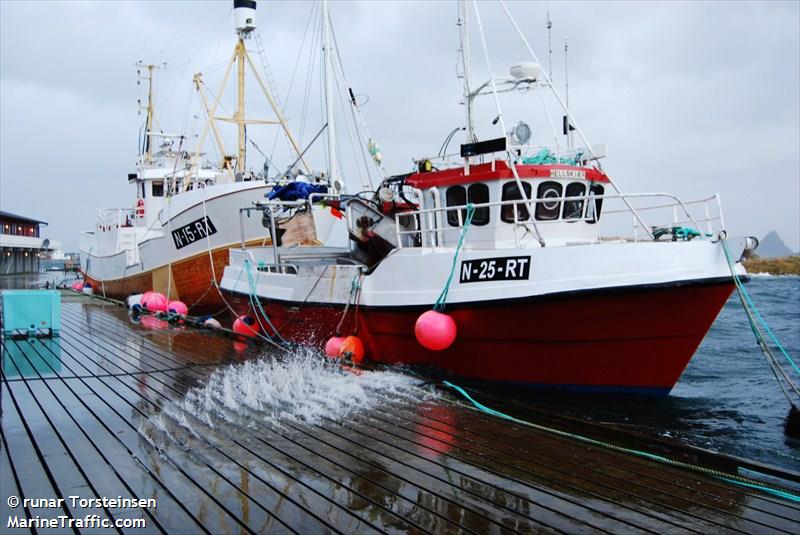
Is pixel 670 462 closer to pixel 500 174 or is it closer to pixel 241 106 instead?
pixel 500 174

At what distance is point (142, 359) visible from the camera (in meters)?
8.65

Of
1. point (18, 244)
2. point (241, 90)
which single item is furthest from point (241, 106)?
point (18, 244)

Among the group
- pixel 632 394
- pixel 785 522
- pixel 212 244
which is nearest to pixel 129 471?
pixel 785 522

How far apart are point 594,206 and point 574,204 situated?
290 mm

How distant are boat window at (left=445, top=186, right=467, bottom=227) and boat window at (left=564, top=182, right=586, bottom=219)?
140 cm

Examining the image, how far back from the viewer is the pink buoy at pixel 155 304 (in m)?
14.9

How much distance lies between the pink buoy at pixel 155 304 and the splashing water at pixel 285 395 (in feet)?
24.8

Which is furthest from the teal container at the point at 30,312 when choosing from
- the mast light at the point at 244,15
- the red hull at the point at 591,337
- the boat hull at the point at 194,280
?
the mast light at the point at 244,15

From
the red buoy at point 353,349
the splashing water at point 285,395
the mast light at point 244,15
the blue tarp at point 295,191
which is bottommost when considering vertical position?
the splashing water at point 285,395

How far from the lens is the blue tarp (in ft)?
38.4

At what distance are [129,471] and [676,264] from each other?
5515 mm

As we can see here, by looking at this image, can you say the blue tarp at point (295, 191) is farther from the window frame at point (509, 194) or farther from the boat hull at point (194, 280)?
the boat hull at point (194, 280)

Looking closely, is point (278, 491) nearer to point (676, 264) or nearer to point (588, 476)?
point (588, 476)

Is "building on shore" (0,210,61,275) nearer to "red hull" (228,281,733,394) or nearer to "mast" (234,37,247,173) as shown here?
"mast" (234,37,247,173)
